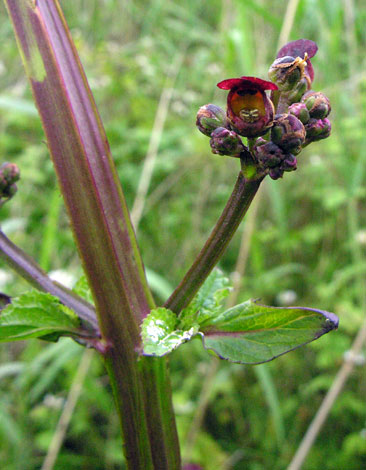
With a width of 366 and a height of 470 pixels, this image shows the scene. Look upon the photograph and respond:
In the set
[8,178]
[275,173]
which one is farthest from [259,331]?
[8,178]

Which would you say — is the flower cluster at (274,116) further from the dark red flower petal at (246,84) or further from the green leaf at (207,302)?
the green leaf at (207,302)

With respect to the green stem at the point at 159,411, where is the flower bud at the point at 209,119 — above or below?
above

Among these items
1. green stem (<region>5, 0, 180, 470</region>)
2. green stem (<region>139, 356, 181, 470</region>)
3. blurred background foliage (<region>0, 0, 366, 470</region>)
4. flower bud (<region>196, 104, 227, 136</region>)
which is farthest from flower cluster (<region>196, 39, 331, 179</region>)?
blurred background foliage (<region>0, 0, 366, 470</region>)

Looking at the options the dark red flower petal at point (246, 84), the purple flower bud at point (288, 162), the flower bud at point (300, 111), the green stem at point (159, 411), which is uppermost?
the dark red flower petal at point (246, 84)

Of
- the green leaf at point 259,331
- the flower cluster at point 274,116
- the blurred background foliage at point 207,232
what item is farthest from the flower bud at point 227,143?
the blurred background foliage at point 207,232

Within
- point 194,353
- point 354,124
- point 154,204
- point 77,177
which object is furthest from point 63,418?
point 354,124

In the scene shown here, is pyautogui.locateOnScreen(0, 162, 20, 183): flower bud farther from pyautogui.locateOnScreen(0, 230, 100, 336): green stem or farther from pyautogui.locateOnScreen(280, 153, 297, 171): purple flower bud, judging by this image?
pyautogui.locateOnScreen(280, 153, 297, 171): purple flower bud
